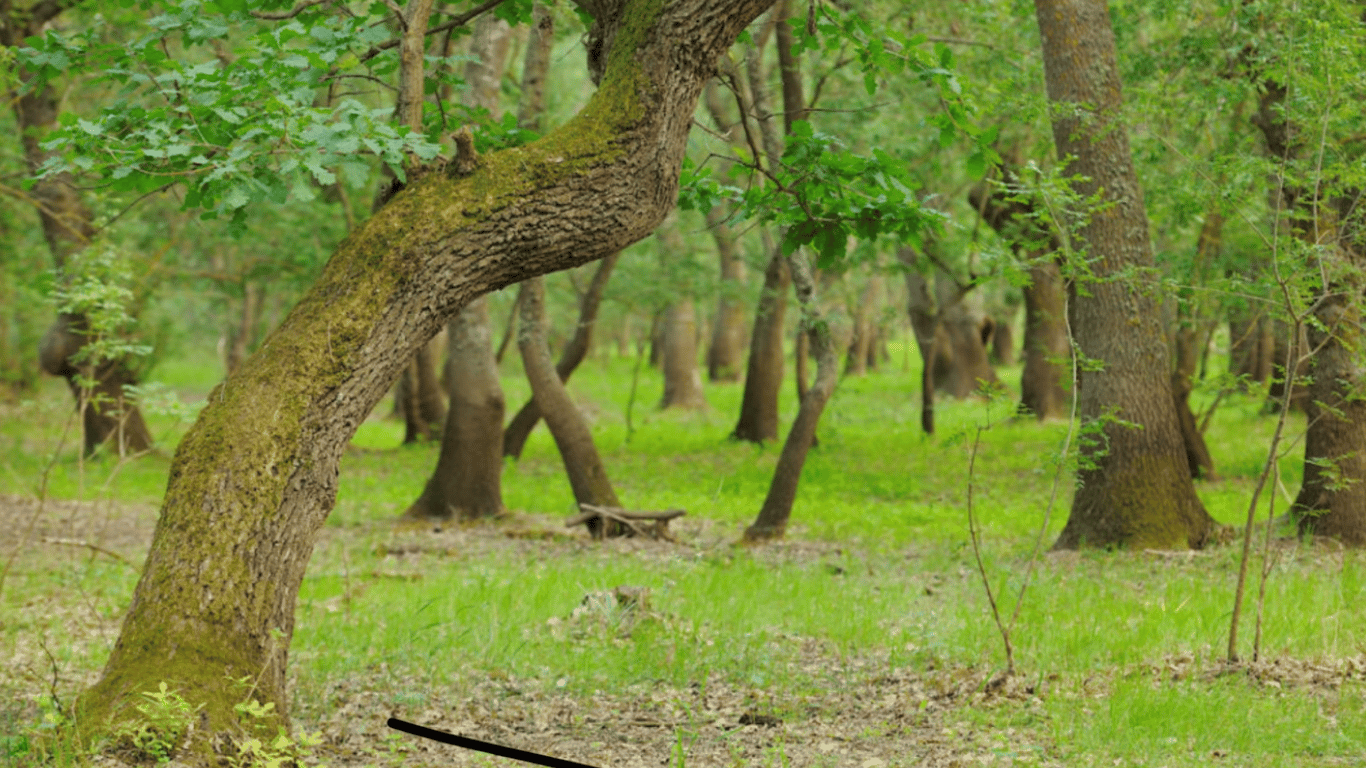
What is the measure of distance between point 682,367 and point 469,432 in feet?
38.8

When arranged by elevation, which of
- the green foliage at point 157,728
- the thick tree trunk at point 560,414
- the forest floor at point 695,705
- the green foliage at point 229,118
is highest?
the green foliage at point 229,118

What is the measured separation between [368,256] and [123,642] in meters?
1.61

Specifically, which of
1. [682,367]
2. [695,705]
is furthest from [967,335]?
[695,705]

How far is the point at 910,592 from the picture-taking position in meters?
8.19

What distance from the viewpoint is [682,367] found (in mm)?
24250

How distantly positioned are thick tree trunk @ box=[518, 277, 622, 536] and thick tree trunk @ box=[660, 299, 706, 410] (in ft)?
40.5

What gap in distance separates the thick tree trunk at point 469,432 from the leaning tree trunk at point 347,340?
777cm

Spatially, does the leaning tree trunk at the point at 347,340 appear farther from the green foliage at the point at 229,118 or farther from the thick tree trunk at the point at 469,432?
the thick tree trunk at the point at 469,432

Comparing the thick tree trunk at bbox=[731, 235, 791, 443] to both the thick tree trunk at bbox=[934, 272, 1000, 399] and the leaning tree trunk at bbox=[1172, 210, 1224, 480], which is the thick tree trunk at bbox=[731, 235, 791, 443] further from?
the leaning tree trunk at bbox=[1172, 210, 1224, 480]

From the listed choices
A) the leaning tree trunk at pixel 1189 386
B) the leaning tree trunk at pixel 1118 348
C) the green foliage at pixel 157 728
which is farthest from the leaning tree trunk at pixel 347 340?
the leaning tree trunk at pixel 1189 386

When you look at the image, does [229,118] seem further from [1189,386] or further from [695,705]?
[1189,386]

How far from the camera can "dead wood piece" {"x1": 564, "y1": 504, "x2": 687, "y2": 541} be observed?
11.1 m

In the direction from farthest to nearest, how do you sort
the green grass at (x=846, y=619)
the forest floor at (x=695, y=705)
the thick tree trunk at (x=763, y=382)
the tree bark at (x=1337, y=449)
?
the thick tree trunk at (x=763, y=382)
the tree bark at (x=1337, y=449)
the green grass at (x=846, y=619)
the forest floor at (x=695, y=705)

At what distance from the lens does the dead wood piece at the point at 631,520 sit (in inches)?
436
